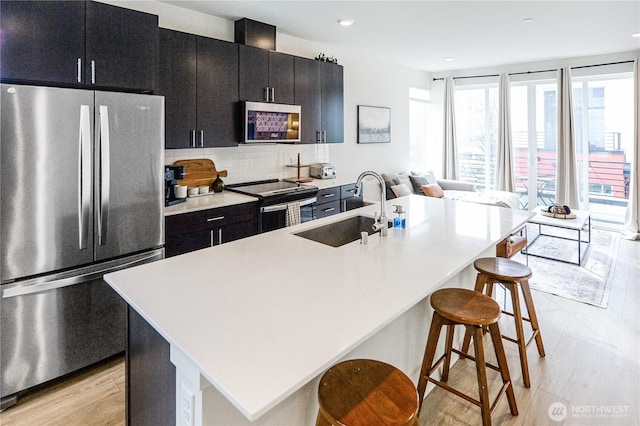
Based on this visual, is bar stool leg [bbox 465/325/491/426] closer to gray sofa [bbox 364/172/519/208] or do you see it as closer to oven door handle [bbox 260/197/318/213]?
oven door handle [bbox 260/197/318/213]

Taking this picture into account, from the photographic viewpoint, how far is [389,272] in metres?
1.67

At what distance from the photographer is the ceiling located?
357 centimetres

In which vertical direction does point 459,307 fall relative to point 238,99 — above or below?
below

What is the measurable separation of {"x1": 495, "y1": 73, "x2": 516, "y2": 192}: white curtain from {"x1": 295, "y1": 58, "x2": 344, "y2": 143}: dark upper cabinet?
362cm

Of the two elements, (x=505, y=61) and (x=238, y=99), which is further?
(x=505, y=61)

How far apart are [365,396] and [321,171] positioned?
3.72 metres

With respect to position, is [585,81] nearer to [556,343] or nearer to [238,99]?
[556,343]

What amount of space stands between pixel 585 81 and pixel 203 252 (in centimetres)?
692

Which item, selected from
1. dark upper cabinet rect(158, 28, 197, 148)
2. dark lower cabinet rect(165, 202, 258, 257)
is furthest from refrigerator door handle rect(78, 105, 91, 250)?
dark upper cabinet rect(158, 28, 197, 148)

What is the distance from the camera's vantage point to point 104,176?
2.39 meters

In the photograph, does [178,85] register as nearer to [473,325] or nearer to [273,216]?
[273,216]

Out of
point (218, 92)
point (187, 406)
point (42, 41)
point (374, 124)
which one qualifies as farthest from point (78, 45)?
point (374, 124)

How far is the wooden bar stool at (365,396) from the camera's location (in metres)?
1.16

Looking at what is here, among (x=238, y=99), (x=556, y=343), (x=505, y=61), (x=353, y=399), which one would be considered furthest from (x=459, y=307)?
(x=505, y=61)
